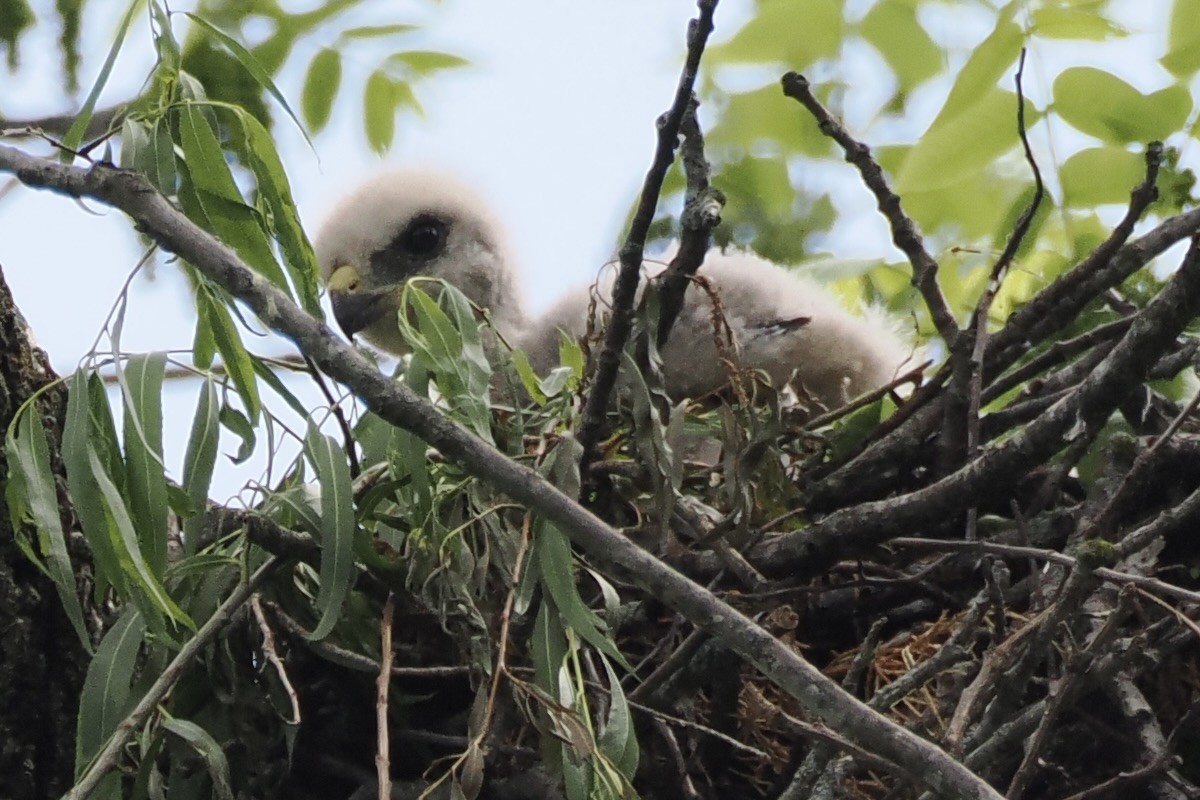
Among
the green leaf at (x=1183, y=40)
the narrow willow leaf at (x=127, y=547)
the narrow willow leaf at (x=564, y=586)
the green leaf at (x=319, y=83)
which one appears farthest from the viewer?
the green leaf at (x=319, y=83)

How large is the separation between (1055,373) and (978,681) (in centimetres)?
58

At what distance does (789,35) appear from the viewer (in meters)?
1.83

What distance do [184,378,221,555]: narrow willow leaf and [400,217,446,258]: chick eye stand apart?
1.17m

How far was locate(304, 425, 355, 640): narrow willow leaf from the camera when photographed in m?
1.16

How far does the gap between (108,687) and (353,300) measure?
121 centimetres

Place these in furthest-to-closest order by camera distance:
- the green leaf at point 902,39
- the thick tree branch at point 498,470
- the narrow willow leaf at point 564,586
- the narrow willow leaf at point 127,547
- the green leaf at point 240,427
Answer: the green leaf at point 902,39
the green leaf at point 240,427
the narrow willow leaf at point 564,586
the narrow willow leaf at point 127,547
the thick tree branch at point 498,470

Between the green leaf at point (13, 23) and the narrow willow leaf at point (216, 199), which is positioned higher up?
the green leaf at point (13, 23)

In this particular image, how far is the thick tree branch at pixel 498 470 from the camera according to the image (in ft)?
2.58

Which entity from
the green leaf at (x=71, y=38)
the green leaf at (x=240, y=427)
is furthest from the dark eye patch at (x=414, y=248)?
the green leaf at (x=240, y=427)

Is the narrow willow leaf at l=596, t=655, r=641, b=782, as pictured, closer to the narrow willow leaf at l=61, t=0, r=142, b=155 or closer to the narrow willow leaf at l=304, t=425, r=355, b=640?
the narrow willow leaf at l=304, t=425, r=355, b=640

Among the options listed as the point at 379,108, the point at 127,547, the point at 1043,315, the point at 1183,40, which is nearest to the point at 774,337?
the point at 1043,315

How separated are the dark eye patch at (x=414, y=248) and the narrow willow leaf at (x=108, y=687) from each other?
120 centimetres

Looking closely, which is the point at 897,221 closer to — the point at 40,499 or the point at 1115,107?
the point at 1115,107

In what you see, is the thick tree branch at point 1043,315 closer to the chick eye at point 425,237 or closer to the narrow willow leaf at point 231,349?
the narrow willow leaf at point 231,349
